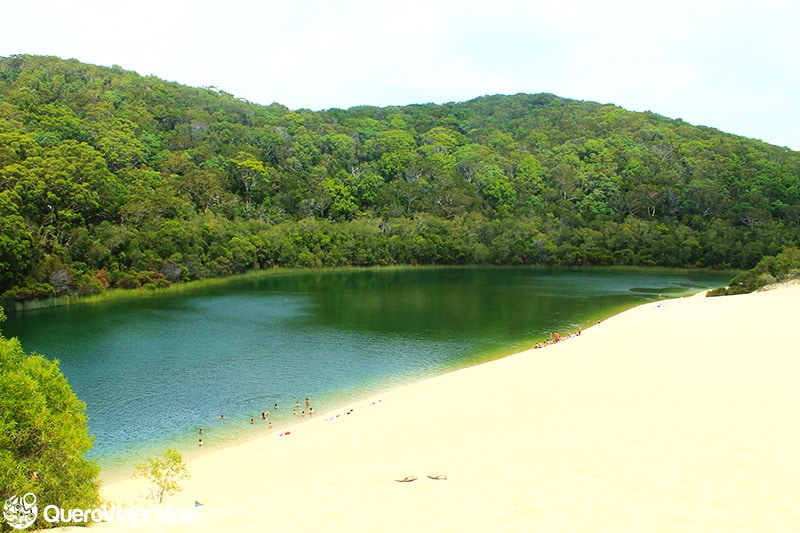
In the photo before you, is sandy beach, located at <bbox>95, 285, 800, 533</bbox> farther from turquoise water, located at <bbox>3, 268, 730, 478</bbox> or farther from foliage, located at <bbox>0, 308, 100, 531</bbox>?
turquoise water, located at <bbox>3, 268, 730, 478</bbox>

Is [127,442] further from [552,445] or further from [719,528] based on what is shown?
[719,528]

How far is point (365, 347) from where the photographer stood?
37.2 metres

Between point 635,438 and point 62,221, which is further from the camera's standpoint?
point 62,221

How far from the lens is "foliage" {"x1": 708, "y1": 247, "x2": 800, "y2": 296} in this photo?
156 ft

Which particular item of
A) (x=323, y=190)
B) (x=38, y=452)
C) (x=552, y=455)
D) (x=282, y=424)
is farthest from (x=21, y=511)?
(x=323, y=190)

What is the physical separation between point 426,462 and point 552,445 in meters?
2.83

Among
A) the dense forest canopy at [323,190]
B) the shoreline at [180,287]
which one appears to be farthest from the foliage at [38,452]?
the dense forest canopy at [323,190]

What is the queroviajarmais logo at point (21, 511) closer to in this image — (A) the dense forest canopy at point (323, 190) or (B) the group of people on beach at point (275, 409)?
(B) the group of people on beach at point (275, 409)

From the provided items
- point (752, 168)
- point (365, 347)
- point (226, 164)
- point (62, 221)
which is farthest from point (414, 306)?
point (752, 168)

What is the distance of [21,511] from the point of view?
359 inches

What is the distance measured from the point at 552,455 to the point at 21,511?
9.57m

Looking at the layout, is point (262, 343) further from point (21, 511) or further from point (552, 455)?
point (21, 511)

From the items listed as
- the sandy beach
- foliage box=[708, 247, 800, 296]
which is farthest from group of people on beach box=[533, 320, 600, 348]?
foliage box=[708, 247, 800, 296]

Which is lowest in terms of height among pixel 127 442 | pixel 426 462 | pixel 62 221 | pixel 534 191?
pixel 127 442
